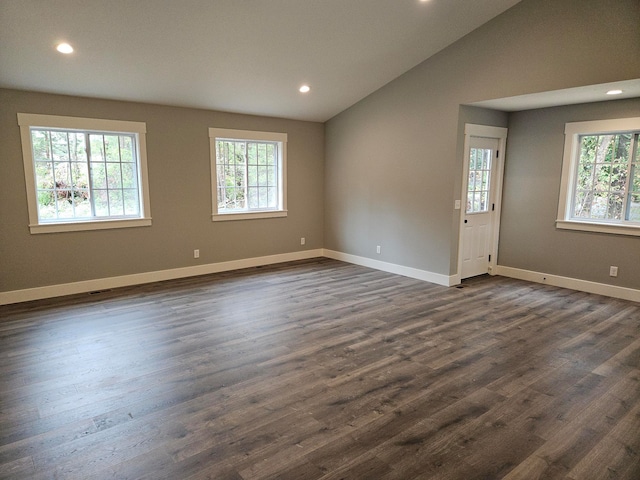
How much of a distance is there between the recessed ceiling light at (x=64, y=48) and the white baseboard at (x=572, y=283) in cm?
617

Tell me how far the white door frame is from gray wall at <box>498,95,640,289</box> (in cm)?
9

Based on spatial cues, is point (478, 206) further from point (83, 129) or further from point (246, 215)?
point (83, 129)

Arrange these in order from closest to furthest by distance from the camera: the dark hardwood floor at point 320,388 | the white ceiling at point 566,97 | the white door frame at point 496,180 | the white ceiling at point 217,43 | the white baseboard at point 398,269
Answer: the dark hardwood floor at point 320,388
the white ceiling at point 217,43
the white ceiling at point 566,97
the white door frame at point 496,180
the white baseboard at point 398,269

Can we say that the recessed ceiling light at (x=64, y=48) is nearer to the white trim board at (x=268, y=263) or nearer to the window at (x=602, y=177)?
the white trim board at (x=268, y=263)

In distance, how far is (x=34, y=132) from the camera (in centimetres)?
483

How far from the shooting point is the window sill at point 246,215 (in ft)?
20.7

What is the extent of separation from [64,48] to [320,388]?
4060mm

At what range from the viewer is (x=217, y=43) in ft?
14.3

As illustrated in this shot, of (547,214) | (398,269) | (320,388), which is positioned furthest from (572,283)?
(320,388)

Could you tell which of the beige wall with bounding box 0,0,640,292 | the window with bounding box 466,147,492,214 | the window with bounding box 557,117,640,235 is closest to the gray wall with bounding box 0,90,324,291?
the beige wall with bounding box 0,0,640,292

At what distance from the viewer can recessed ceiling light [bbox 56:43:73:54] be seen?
394cm

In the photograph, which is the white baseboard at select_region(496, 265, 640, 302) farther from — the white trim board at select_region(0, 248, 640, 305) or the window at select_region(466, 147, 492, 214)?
the window at select_region(466, 147, 492, 214)

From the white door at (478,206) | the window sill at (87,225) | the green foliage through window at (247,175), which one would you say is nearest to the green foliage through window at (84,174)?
the window sill at (87,225)

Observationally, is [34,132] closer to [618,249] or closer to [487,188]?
[487,188]
